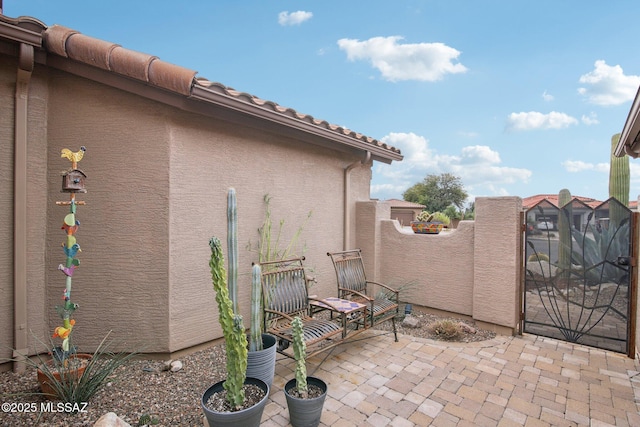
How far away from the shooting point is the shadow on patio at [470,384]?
9.55 feet

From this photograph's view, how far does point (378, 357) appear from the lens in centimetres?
414

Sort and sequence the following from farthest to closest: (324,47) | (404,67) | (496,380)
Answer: (404,67) → (324,47) → (496,380)

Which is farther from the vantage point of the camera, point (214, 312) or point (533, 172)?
point (533, 172)

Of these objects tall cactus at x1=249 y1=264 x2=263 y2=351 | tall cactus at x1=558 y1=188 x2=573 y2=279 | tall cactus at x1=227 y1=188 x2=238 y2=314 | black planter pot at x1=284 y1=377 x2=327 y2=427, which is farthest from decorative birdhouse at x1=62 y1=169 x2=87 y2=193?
tall cactus at x1=558 y1=188 x2=573 y2=279

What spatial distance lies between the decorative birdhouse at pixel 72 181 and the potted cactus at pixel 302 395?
2.47 metres

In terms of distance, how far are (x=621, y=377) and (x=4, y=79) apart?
8076 millimetres

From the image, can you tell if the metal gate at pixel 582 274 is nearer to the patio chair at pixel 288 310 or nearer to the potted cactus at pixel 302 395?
the patio chair at pixel 288 310

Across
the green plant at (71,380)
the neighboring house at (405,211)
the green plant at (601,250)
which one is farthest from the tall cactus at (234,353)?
the neighboring house at (405,211)

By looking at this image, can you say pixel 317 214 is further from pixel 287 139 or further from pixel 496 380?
pixel 496 380

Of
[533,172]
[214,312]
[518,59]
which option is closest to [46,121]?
[214,312]

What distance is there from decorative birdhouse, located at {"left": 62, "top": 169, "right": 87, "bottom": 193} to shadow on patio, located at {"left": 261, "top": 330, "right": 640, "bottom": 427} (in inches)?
113

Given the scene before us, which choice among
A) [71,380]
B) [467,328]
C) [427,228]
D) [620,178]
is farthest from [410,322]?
[620,178]

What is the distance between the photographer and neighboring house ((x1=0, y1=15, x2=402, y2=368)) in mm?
3330

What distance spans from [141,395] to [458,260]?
203 inches
